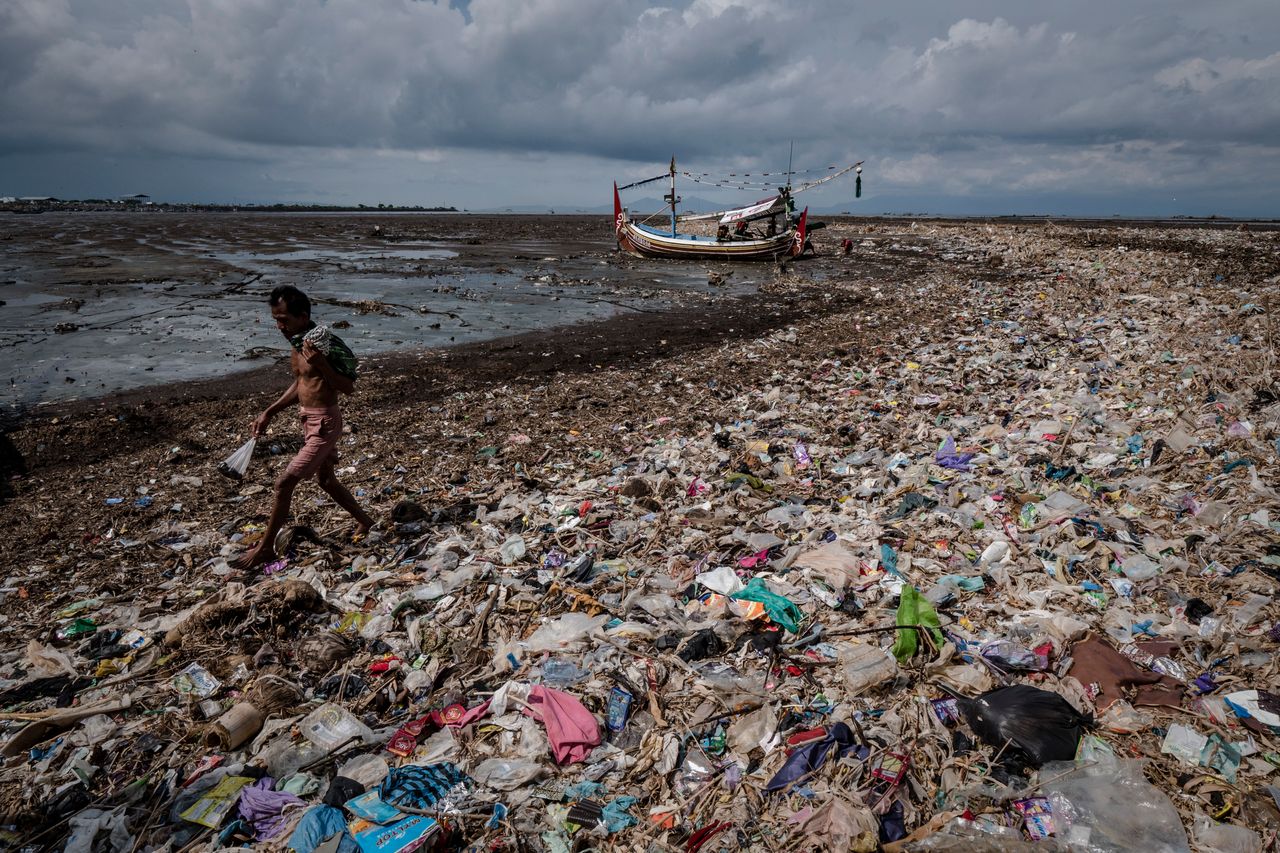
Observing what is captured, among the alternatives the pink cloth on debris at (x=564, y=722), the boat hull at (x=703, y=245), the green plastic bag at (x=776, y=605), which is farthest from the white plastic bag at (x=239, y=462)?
the boat hull at (x=703, y=245)

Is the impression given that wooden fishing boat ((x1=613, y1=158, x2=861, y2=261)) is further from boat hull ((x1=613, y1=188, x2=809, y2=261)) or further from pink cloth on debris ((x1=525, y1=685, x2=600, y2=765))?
pink cloth on debris ((x1=525, y1=685, x2=600, y2=765))

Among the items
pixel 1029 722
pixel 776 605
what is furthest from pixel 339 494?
pixel 1029 722

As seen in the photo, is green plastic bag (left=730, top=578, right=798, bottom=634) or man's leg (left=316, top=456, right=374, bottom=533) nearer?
green plastic bag (left=730, top=578, right=798, bottom=634)

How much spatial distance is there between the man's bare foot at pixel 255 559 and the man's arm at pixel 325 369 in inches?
48.5

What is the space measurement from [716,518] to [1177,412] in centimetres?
423

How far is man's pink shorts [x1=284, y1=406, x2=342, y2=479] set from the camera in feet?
13.5

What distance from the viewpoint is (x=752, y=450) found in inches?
235

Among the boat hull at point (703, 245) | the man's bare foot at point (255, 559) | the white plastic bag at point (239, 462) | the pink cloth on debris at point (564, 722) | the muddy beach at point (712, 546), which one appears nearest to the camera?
the muddy beach at point (712, 546)

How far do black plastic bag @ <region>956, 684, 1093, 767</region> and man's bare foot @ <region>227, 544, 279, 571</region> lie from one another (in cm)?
424

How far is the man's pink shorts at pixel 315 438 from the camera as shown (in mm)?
4113

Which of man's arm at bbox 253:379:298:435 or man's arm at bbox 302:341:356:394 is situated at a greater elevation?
man's arm at bbox 302:341:356:394

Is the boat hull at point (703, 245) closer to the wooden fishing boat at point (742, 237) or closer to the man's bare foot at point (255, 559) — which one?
the wooden fishing boat at point (742, 237)

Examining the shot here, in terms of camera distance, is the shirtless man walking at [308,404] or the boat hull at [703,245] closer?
the shirtless man walking at [308,404]

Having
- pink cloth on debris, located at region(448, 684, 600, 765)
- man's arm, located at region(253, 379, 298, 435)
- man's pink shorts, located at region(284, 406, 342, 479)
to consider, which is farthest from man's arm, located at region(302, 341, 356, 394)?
pink cloth on debris, located at region(448, 684, 600, 765)
